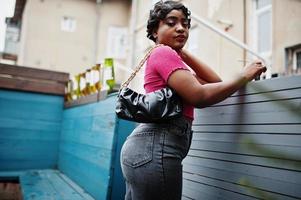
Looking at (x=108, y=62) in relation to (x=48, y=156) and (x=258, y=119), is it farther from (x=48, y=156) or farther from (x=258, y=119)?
(x=48, y=156)

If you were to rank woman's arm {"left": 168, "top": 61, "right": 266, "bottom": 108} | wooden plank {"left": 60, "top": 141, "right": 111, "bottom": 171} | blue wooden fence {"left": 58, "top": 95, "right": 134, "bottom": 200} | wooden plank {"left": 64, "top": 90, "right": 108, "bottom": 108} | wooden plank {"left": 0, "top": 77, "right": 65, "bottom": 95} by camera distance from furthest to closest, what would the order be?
1. wooden plank {"left": 0, "top": 77, "right": 65, "bottom": 95}
2. wooden plank {"left": 64, "top": 90, "right": 108, "bottom": 108}
3. wooden plank {"left": 60, "top": 141, "right": 111, "bottom": 171}
4. blue wooden fence {"left": 58, "top": 95, "right": 134, "bottom": 200}
5. woman's arm {"left": 168, "top": 61, "right": 266, "bottom": 108}

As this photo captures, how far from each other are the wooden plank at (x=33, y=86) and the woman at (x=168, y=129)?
11.8 feet

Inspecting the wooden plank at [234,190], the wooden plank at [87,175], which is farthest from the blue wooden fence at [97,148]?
the wooden plank at [234,190]

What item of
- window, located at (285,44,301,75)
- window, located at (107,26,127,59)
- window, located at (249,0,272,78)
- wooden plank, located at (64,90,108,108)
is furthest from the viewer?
window, located at (107,26,127,59)

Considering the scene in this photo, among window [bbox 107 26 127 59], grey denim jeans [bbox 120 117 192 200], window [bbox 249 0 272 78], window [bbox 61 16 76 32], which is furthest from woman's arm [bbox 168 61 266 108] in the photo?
window [bbox 61 16 76 32]

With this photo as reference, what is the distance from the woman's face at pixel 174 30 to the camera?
55.7 inches

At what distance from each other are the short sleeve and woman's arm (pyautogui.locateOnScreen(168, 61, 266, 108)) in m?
0.02

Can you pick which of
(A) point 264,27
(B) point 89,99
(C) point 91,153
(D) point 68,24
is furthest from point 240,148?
(D) point 68,24

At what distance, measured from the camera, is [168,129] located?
1.29 meters

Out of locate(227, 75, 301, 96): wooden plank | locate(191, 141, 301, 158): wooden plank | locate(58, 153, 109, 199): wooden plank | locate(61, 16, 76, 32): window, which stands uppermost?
locate(61, 16, 76, 32): window

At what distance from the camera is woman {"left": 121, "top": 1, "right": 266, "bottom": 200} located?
1.23m

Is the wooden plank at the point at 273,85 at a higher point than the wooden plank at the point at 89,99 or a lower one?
lower

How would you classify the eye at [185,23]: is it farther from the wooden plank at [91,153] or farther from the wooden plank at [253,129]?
the wooden plank at [91,153]

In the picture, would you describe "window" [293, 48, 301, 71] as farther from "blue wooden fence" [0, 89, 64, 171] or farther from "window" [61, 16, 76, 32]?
"window" [61, 16, 76, 32]
